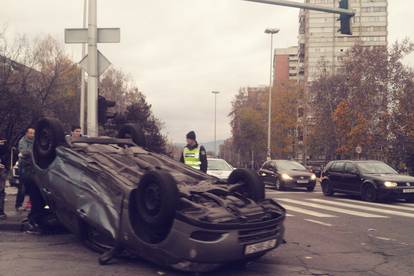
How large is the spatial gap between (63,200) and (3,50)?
21387 millimetres

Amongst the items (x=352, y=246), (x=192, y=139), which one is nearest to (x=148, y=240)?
(x=352, y=246)

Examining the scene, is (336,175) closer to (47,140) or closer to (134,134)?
(134,134)

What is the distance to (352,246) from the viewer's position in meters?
6.95

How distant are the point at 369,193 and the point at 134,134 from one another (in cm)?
920

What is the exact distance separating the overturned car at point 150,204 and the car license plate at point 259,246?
1 cm

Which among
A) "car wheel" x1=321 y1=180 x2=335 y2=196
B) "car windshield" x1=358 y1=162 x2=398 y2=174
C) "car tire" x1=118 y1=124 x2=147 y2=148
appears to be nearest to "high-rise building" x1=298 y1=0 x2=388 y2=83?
"car wheel" x1=321 y1=180 x2=335 y2=196

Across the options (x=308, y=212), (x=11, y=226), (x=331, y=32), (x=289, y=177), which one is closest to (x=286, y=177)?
(x=289, y=177)

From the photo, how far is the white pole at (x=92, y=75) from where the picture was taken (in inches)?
396

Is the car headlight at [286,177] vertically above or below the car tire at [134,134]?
below

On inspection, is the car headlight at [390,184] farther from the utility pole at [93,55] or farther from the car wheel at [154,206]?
the car wheel at [154,206]

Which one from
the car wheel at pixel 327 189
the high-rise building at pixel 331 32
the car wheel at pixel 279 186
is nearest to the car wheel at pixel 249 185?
the car wheel at pixel 327 189

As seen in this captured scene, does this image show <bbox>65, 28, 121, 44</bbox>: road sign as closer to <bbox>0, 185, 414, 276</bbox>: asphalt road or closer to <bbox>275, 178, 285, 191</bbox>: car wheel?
<bbox>0, 185, 414, 276</bbox>: asphalt road

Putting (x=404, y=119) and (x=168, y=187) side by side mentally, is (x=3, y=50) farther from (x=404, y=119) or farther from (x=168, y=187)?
(x=404, y=119)

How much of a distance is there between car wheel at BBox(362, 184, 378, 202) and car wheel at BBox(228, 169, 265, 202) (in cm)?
926
